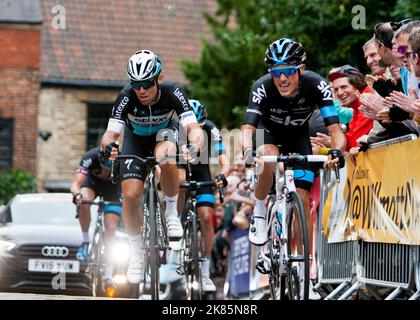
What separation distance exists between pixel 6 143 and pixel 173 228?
1138 inches

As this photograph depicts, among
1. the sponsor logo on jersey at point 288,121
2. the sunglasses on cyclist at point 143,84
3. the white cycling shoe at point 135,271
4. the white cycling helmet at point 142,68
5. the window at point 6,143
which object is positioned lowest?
the white cycling shoe at point 135,271

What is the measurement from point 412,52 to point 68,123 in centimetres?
3277

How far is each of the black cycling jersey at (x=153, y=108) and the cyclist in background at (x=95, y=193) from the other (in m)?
3.71

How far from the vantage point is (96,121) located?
1645 inches

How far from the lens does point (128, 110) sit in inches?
442

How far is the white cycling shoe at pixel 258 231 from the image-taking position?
36.0 feet

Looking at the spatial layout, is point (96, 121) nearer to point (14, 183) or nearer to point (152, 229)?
point (14, 183)

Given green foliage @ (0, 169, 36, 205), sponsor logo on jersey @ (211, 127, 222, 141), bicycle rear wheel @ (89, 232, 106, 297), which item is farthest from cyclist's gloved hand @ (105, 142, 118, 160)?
green foliage @ (0, 169, 36, 205)

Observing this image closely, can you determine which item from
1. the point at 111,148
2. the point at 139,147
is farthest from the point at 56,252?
the point at 111,148

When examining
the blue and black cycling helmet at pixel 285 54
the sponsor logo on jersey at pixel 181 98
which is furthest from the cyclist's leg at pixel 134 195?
the blue and black cycling helmet at pixel 285 54

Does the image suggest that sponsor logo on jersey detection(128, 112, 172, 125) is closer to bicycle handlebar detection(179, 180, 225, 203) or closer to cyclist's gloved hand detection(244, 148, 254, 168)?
cyclist's gloved hand detection(244, 148, 254, 168)

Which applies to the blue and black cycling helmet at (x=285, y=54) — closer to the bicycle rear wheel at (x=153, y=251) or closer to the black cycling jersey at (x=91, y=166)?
the bicycle rear wheel at (x=153, y=251)
